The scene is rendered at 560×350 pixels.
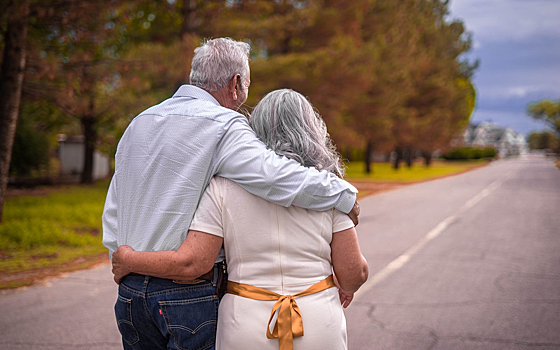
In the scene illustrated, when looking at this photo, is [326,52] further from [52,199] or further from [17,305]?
[17,305]

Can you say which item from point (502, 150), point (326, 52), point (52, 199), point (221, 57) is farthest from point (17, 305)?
point (502, 150)

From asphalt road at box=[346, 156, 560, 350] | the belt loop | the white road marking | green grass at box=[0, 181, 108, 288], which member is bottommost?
green grass at box=[0, 181, 108, 288]

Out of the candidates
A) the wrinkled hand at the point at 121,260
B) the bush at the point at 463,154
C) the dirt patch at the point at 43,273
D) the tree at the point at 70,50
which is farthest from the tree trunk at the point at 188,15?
the bush at the point at 463,154

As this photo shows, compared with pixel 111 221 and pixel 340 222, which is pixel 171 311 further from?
pixel 340 222

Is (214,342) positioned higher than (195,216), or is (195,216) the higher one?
(195,216)

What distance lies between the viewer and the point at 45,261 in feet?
23.4

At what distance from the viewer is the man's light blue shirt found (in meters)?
1.71

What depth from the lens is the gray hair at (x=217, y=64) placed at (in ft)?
6.37

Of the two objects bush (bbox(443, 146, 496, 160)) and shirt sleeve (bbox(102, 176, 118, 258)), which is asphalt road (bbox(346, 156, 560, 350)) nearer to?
shirt sleeve (bbox(102, 176, 118, 258))

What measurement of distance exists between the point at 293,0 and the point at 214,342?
17981 millimetres

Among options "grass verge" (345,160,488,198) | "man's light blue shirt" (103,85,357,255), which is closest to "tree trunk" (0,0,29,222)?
"man's light blue shirt" (103,85,357,255)

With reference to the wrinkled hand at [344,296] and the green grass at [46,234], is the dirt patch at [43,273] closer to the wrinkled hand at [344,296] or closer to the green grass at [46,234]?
the green grass at [46,234]

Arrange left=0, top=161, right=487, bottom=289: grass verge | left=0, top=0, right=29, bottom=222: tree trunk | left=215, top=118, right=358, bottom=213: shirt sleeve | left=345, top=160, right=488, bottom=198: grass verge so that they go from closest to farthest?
left=215, top=118, right=358, bottom=213: shirt sleeve, left=0, top=161, right=487, bottom=289: grass verge, left=0, top=0, right=29, bottom=222: tree trunk, left=345, top=160, right=488, bottom=198: grass verge

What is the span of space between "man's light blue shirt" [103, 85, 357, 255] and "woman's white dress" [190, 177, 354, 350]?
2.2 inches
